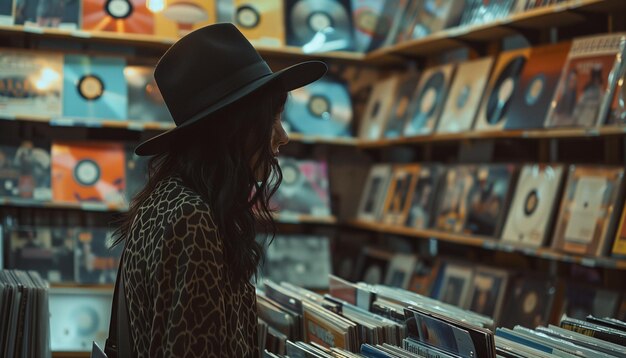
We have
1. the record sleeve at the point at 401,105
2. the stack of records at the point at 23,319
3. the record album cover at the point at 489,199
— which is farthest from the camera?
the record sleeve at the point at 401,105

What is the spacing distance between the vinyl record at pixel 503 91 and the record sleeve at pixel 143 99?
1.69m

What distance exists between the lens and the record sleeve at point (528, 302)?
11.7 feet

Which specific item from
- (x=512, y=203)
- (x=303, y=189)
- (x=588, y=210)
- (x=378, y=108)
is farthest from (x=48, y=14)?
(x=588, y=210)

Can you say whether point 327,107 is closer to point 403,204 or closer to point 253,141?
point 403,204

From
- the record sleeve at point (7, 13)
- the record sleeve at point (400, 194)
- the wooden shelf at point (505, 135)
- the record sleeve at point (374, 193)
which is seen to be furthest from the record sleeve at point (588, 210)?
the record sleeve at point (7, 13)

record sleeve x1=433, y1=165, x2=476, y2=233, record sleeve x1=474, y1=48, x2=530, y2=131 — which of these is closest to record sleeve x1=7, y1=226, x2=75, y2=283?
record sleeve x1=433, y1=165, x2=476, y2=233

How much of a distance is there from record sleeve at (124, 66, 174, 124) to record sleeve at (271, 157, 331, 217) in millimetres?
726

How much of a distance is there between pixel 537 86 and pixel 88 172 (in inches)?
92.9

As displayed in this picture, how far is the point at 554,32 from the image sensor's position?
12.7 feet

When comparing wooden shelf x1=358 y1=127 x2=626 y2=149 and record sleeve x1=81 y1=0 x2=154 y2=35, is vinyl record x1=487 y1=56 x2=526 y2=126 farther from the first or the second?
record sleeve x1=81 y1=0 x2=154 y2=35

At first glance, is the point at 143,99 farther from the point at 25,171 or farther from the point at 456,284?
the point at 456,284

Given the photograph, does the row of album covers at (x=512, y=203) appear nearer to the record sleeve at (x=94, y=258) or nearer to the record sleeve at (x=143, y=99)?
the record sleeve at (x=143, y=99)

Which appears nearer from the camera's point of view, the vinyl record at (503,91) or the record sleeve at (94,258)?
the vinyl record at (503,91)

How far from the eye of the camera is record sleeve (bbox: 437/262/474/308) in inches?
159
